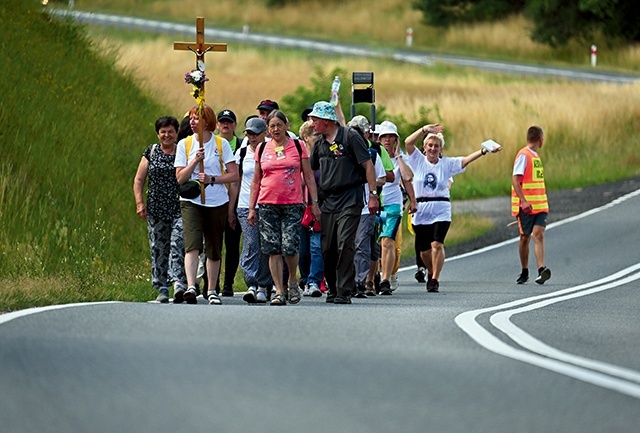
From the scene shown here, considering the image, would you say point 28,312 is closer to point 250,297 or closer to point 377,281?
point 250,297

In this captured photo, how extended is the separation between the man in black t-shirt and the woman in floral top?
4.38ft

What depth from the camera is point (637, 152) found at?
39.3 meters

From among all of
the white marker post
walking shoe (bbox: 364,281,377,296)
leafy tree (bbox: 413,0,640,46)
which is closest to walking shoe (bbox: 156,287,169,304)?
walking shoe (bbox: 364,281,377,296)

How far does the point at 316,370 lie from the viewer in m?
9.02

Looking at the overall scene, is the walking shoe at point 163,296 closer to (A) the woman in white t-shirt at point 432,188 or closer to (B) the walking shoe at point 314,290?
(B) the walking shoe at point 314,290

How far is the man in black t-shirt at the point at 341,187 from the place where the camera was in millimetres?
14977

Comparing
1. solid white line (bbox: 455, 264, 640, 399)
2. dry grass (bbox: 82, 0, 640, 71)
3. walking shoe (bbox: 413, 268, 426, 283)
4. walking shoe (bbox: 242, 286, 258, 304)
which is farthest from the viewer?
dry grass (bbox: 82, 0, 640, 71)

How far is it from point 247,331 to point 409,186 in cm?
719

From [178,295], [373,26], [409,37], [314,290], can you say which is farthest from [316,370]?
[373,26]

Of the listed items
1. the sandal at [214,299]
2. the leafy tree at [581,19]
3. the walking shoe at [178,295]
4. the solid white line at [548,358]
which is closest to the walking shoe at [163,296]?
the walking shoe at [178,295]

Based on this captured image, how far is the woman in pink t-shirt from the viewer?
14.6 m

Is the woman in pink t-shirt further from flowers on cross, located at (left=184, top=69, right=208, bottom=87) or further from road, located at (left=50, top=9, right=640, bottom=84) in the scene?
road, located at (left=50, top=9, right=640, bottom=84)

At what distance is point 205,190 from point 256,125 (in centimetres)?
86

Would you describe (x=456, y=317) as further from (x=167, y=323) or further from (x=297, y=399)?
(x=297, y=399)
